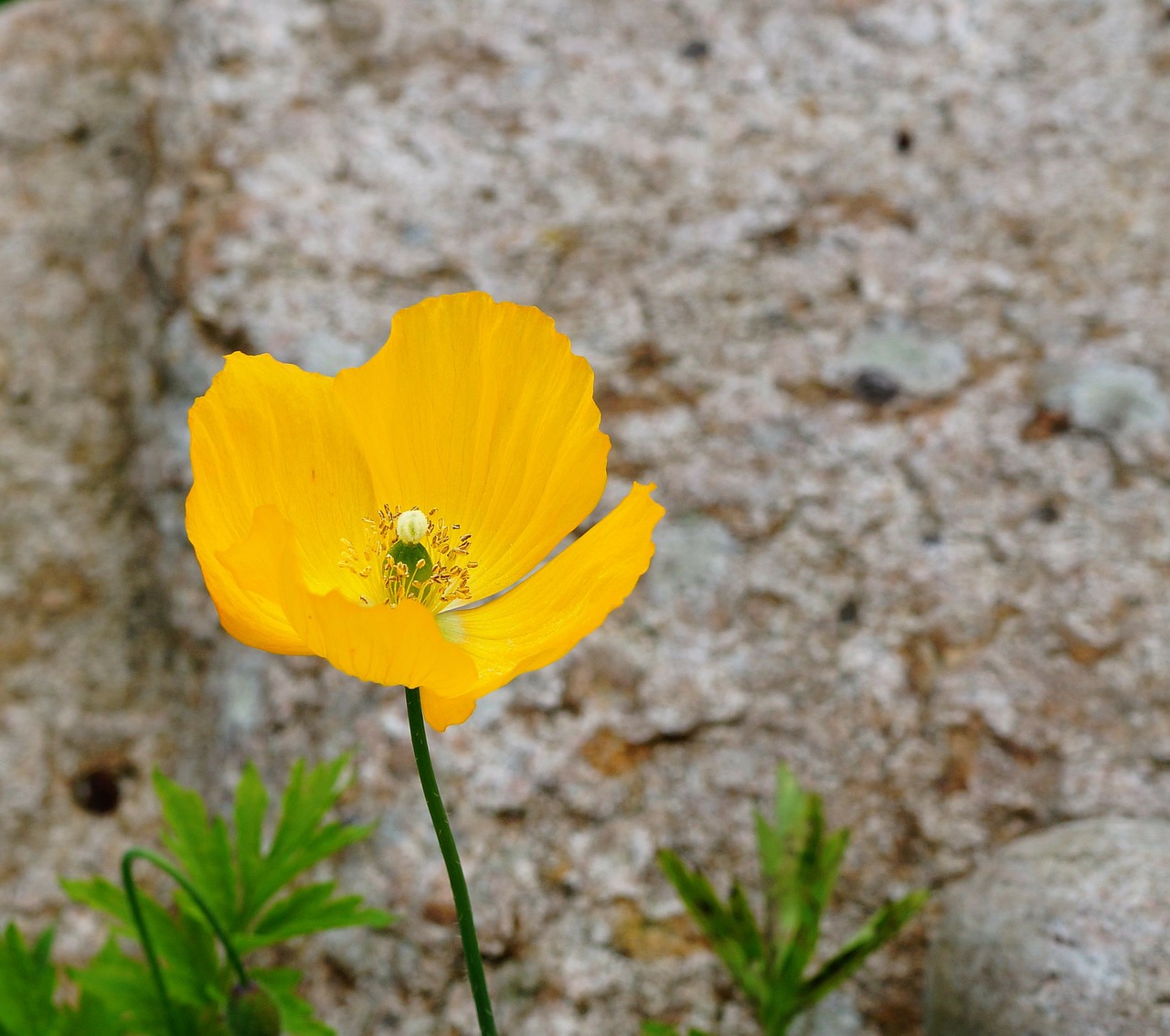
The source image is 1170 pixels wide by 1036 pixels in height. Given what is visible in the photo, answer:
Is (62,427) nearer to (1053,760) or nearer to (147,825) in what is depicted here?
(147,825)

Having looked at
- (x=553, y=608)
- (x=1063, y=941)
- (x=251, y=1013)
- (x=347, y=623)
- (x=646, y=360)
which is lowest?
(x=1063, y=941)

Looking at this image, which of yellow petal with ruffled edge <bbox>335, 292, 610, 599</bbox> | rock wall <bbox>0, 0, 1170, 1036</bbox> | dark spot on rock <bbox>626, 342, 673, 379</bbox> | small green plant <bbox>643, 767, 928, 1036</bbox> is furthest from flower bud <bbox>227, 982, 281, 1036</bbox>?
dark spot on rock <bbox>626, 342, 673, 379</bbox>

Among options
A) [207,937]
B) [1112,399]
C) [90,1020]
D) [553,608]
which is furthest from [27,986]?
[1112,399]

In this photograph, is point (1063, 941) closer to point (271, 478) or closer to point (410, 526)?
point (410, 526)

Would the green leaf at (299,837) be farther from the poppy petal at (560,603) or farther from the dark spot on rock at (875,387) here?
the dark spot on rock at (875,387)

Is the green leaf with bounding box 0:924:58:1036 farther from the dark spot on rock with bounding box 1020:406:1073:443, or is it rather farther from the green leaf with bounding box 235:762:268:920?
the dark spot on rock with bounding box 1020:406:1073:443

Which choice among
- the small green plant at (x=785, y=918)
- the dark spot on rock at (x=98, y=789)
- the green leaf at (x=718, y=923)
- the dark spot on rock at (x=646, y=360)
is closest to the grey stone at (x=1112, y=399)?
the dark spot on rock at (x=646, y=360)

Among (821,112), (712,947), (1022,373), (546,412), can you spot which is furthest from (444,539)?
(821,112)

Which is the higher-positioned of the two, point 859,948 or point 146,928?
point 146,928
